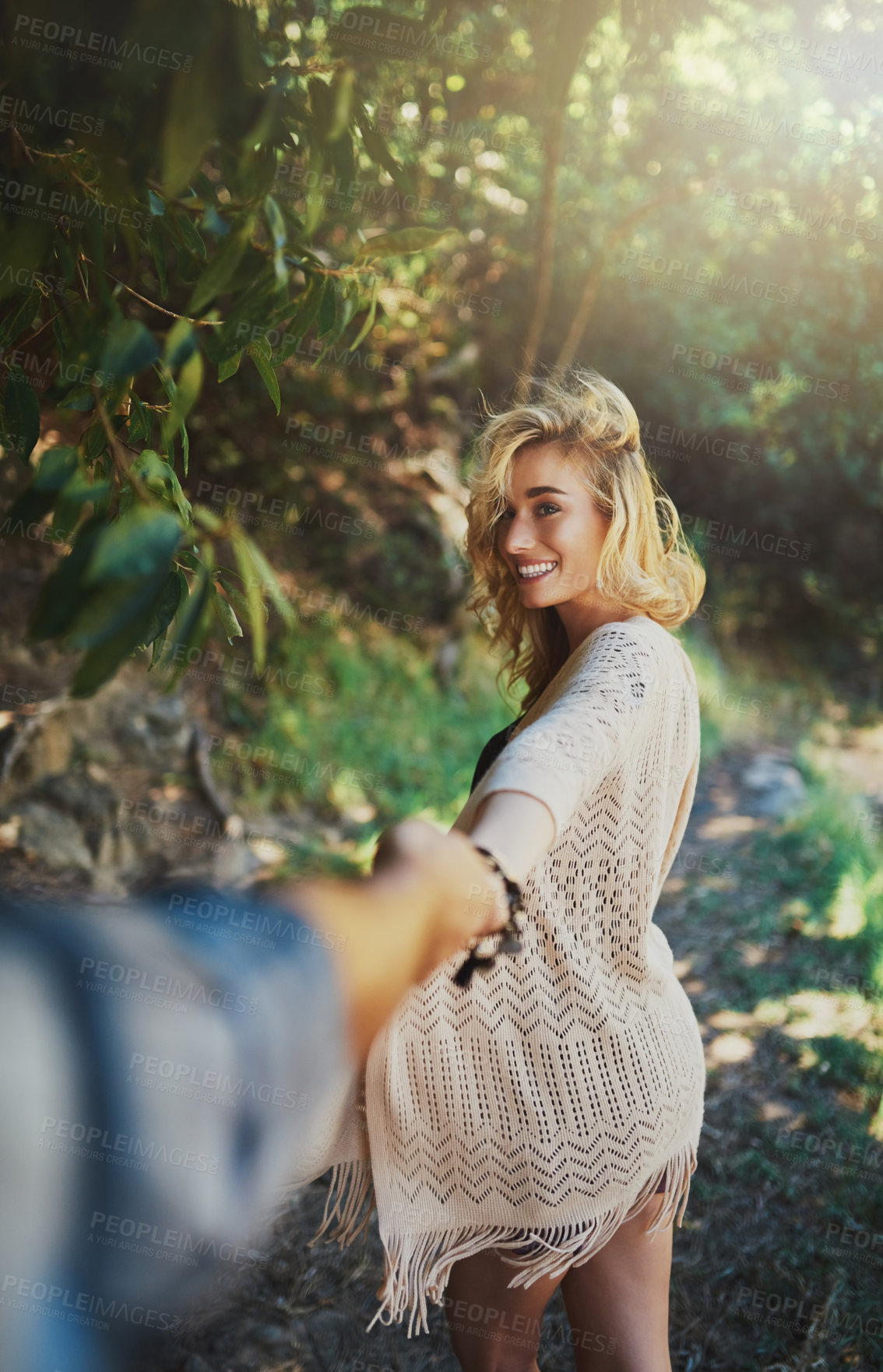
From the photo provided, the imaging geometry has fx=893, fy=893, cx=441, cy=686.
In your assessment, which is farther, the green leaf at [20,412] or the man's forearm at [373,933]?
the green leaf at [20,412]

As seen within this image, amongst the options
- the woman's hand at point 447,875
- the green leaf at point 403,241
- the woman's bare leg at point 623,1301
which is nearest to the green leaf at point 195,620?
the woman's hand at point 447,875

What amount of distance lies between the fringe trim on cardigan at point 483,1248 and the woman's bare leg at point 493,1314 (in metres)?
0.06

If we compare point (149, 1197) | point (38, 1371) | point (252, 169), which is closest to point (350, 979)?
point (149, 1197)

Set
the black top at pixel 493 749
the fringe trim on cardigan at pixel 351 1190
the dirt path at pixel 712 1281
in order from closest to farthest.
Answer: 1. the fringe trim on cardigan at pixel 351 1190
2. the black top at pixel 493 749
3. the dirt path at pixel 712 1281

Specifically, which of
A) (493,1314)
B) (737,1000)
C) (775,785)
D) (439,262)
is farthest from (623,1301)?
(439,262)

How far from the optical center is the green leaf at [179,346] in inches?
28.0

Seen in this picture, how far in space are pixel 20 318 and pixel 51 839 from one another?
323 centimetres

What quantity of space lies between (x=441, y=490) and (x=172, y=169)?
669 centimetres

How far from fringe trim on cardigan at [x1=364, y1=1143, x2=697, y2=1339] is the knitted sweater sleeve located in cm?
66

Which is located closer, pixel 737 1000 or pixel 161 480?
pixel 161 480

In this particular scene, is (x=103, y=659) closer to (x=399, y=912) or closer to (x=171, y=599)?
(x=399, y=912)

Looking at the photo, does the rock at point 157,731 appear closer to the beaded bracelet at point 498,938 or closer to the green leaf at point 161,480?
the green leaf at point 161,480

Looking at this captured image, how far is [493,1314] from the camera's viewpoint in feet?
5.04

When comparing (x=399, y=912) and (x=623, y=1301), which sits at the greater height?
(x=399, y=912)
